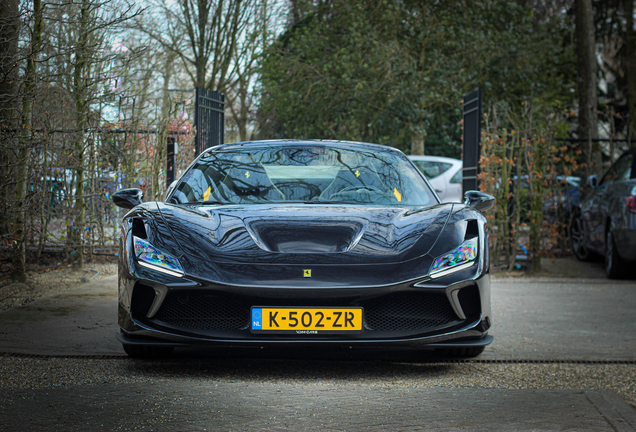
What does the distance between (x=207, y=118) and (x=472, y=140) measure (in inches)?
146

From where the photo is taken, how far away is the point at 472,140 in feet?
34.4

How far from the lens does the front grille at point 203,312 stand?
3906mm

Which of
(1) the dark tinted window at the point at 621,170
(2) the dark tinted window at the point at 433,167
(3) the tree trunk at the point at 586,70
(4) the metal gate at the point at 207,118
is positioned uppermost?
(3) the tree trunk at the point at 586,70

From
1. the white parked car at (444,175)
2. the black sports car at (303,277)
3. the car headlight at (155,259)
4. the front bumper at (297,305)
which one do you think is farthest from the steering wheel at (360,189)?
the white parked car at (444,175)

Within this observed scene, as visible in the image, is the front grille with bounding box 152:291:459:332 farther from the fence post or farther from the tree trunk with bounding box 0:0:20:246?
the fence post

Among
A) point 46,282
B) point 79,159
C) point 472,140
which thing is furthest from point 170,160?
point 472,140

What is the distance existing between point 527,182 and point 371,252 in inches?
286

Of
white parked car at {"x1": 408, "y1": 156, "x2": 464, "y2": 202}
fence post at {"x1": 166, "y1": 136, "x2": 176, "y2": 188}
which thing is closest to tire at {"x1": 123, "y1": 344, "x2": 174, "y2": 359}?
fence post at {"x1": 166, "y1": 136, "x2": 176, "y2": 188}

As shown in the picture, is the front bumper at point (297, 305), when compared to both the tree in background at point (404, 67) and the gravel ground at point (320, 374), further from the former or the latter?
the tree in background at point (404, 67)

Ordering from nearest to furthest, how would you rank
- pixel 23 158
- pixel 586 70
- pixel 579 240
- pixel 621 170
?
pixel 23 158
pixel 621 170
pixel 579 240
pixel 586 70

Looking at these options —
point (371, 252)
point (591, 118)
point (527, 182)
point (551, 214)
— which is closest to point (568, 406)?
point (371, 252)

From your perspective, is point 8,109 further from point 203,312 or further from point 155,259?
point 203,312

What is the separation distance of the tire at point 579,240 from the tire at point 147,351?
Answer: 8.37 metres

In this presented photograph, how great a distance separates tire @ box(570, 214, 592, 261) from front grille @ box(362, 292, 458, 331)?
8.00m
